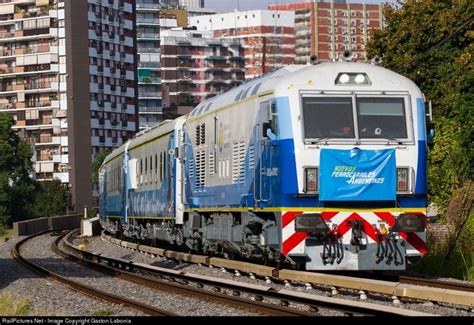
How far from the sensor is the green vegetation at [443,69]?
33.3m

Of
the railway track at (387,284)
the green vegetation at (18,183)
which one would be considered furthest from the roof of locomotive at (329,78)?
the green vegetation at (18,183)

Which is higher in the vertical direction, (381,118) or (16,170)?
(16,170)

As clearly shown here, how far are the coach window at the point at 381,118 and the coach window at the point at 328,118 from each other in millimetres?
201

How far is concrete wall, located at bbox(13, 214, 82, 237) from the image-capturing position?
217 feet

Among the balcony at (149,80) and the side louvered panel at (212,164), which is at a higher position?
the balcony at (149,80)

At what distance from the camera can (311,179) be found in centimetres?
1919

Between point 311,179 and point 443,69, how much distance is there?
27.2 m

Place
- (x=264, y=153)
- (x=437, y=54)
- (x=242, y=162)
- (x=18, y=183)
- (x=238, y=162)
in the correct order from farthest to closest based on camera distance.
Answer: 1. (x=18, y=183)
2. (x=437, y=54)
3. (x=238, y=162)
4. (x=242, y=162)
5. (x=264, y=153)

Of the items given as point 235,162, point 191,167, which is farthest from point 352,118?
Result: point 191,167

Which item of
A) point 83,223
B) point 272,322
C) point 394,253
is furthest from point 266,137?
point 83,223

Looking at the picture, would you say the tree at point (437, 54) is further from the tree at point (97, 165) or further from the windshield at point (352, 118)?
the tree at point (97, 165)

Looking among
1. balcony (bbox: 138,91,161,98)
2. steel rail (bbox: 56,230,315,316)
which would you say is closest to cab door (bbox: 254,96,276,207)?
steel rail (bbox: 56,230,315,316)

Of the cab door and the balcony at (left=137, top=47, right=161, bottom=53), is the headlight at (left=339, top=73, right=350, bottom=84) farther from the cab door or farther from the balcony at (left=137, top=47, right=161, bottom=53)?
the balcony at (left=137, top=47, right=161, bottom=53)

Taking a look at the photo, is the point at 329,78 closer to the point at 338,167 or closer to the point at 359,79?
the point at 359,79
